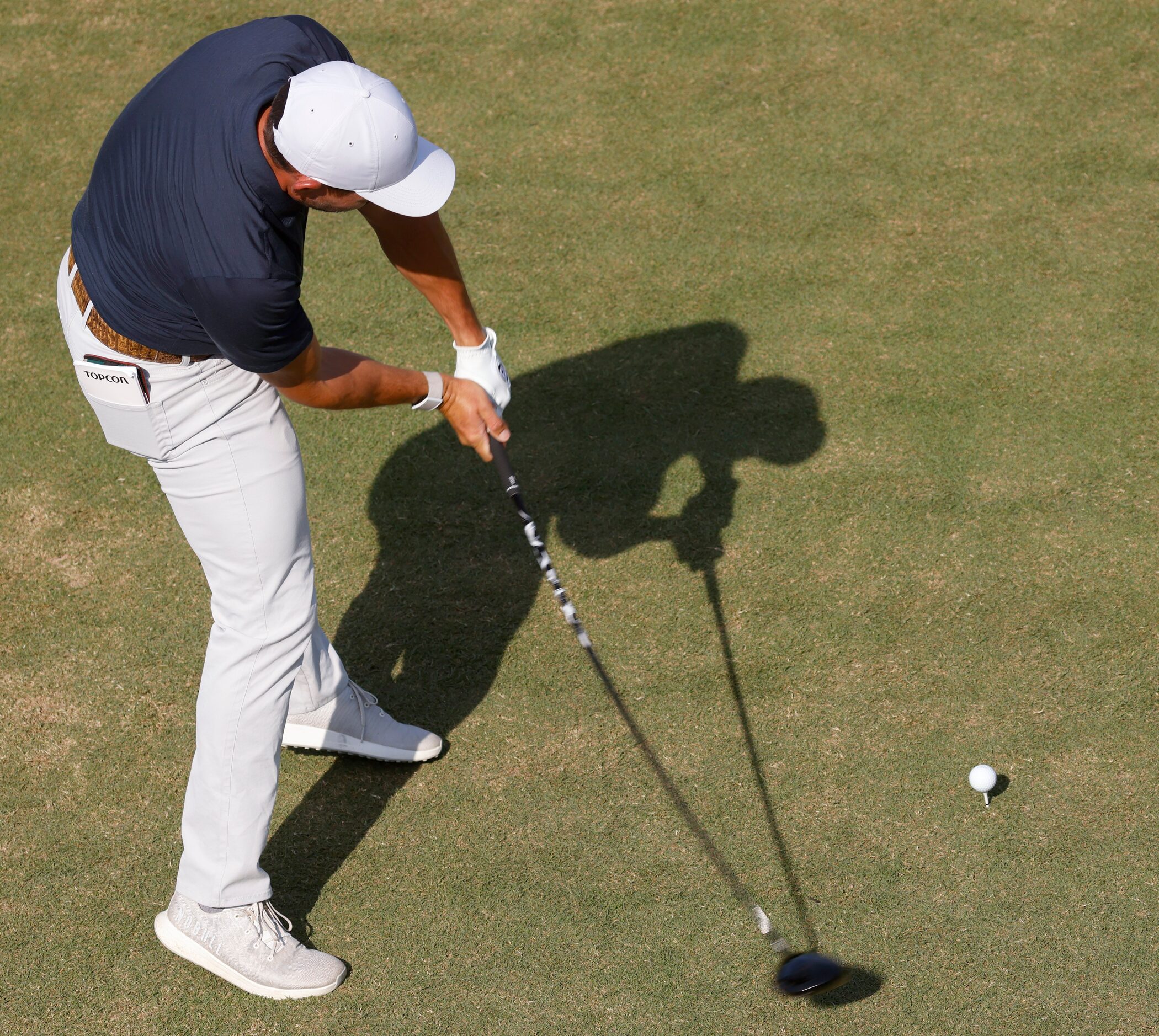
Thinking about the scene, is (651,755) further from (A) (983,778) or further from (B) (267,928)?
(B) (267,928)

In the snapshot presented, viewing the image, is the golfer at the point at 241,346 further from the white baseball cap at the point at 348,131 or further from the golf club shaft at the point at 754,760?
the golf club shaft at the point at 754,760

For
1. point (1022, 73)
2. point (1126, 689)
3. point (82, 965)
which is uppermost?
point (1022, 73)

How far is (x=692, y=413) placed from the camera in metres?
5.59

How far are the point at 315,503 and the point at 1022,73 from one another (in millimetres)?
4670

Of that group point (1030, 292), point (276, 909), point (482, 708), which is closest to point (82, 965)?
Answer: point (276, 909)

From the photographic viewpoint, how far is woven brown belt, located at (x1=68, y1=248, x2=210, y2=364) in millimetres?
3453

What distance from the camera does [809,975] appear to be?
3.51m

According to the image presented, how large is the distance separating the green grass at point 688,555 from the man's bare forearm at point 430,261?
119 cm

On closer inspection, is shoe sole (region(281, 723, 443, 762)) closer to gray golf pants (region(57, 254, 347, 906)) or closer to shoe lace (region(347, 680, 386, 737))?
shoe lace (region(347, 680, 386, 737))

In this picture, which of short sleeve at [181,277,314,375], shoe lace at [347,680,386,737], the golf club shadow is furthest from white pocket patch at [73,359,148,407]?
the golf club shadow

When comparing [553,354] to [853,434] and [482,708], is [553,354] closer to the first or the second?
[853,434]

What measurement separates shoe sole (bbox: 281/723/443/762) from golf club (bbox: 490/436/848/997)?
717mm

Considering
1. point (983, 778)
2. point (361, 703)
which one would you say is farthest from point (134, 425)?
point (983, 778)

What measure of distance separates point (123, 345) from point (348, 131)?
899 mm
